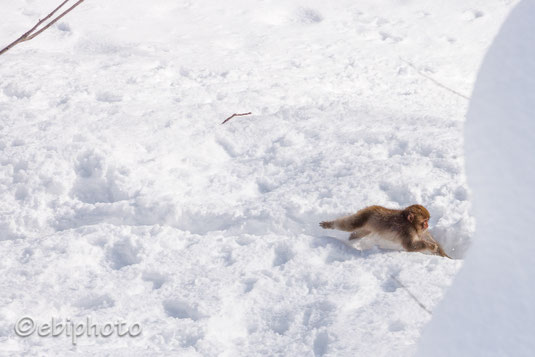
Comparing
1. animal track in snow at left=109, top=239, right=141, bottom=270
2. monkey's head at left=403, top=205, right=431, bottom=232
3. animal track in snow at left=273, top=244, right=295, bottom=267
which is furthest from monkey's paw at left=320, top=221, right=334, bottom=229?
animal track in snow at left=109, top=239, right=141, bottom=270

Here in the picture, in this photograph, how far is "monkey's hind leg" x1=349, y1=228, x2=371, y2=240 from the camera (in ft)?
14.2

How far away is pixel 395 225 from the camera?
4.23 metres

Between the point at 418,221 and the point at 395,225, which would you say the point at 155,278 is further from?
the point at 418,221

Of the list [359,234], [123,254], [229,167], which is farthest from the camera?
[229,167]

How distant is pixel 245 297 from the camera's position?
3686 mm

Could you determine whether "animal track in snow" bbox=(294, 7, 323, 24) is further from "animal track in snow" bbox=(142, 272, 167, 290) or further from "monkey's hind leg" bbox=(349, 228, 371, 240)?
"animal track in snow" bbox=(142, 272, 167, 290)

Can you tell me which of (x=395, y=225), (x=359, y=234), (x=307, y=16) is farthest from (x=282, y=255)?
(x=307, y=16)

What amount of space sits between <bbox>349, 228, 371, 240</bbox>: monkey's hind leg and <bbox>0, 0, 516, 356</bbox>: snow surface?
193 mm

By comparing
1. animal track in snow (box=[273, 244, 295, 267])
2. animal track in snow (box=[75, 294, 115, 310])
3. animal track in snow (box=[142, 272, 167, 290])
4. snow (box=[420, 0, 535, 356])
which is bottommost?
animal track in snow (box=[273, 244, 295, 267])

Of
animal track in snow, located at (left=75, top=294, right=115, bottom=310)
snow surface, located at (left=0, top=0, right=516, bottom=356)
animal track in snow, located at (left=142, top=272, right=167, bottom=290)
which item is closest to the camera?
snow surface, located at (left=0, top=0, right=516, bottom=356)

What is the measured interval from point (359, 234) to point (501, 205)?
3.18m

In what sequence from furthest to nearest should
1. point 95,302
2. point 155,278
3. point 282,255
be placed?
point 282,255, point 155,278, point 95,302

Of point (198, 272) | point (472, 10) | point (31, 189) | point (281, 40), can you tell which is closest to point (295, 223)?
point (198, 272)
